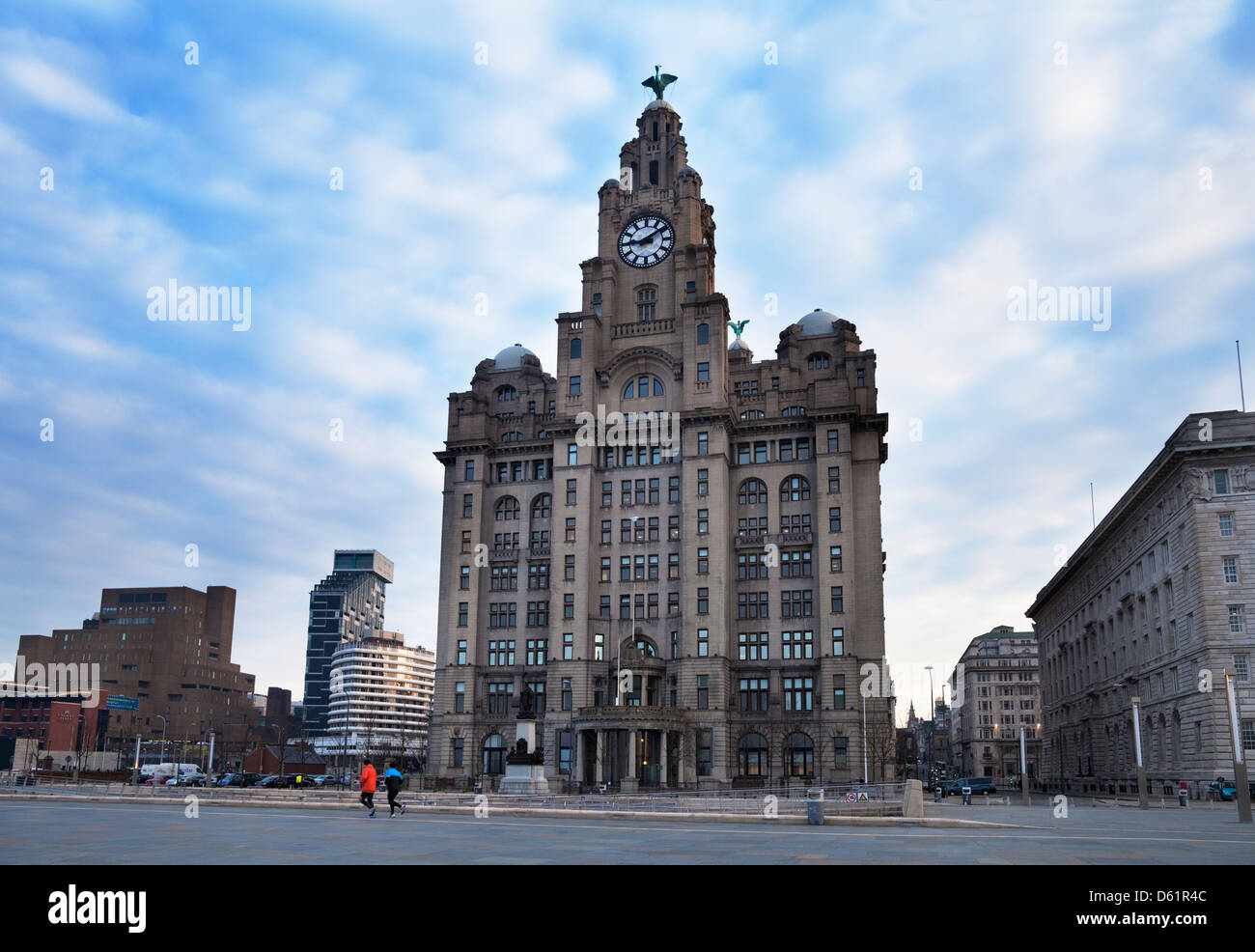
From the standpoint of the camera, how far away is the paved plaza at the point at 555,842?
59.5ft

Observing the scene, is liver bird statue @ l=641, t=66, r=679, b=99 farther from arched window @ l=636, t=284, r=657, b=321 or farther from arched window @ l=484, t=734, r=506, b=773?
arched window @ l=484, t=734, r=506, b=773

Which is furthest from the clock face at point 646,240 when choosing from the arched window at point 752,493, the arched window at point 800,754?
the arched window at point 800,754

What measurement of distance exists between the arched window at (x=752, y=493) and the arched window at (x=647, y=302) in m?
18.8

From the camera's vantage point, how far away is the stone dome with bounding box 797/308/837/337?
95.8 metres

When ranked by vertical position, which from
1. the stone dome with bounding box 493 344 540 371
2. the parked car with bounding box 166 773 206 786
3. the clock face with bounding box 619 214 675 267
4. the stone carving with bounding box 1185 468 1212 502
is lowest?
the parked car with bounding box 166 773 206 786

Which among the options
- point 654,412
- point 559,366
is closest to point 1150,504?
point 654,412

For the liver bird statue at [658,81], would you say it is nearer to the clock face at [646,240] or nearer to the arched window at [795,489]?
the clock face at [646,240]

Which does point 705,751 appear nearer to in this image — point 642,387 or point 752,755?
point 752,755

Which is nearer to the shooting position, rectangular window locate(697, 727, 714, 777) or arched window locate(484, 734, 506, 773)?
rectangular window locate(697, 727, 714, 777)

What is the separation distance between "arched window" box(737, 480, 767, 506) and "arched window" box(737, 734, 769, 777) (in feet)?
64.7

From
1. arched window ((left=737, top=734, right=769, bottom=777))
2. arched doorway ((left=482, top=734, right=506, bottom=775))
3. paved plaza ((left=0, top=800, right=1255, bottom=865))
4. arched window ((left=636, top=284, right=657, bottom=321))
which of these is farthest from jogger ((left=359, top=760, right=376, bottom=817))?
arched window ((left=636, top=284, right=657, bottom=321))
